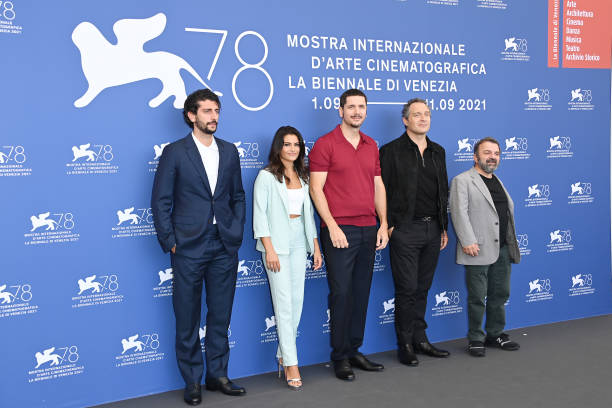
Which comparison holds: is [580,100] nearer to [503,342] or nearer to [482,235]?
[482,235]

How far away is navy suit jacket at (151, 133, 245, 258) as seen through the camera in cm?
A: 332

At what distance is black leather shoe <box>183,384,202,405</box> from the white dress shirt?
1.05m

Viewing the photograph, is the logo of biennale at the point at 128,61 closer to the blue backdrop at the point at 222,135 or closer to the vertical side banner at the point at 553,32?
the blue backdrop at the point at 222,135

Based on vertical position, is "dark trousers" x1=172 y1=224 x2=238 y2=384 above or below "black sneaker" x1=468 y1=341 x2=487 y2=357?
above

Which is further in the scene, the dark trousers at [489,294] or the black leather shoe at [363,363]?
the dark trousers at [489,294]

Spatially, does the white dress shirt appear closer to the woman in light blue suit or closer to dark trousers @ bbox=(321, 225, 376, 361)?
the woman in light blue suit

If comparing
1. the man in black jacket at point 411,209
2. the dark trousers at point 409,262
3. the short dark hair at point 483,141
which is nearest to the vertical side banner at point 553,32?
the short dark hair at point 483,141

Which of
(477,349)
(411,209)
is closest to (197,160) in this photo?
(411,209)

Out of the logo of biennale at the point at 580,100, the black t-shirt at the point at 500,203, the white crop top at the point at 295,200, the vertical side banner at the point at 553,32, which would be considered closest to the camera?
the white crop top at the point at 295,200

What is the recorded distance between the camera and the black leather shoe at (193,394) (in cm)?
339

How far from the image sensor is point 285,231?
3613 millimetres

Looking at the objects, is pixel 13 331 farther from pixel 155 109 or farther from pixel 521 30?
pixel 521 30

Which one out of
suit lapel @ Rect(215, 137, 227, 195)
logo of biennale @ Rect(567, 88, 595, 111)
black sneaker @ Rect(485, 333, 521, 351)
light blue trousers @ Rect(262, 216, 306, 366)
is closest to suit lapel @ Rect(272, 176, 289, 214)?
light blue trousers @ Rect(262, 216, 306, 366)

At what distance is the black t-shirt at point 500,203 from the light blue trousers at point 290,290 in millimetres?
1620
